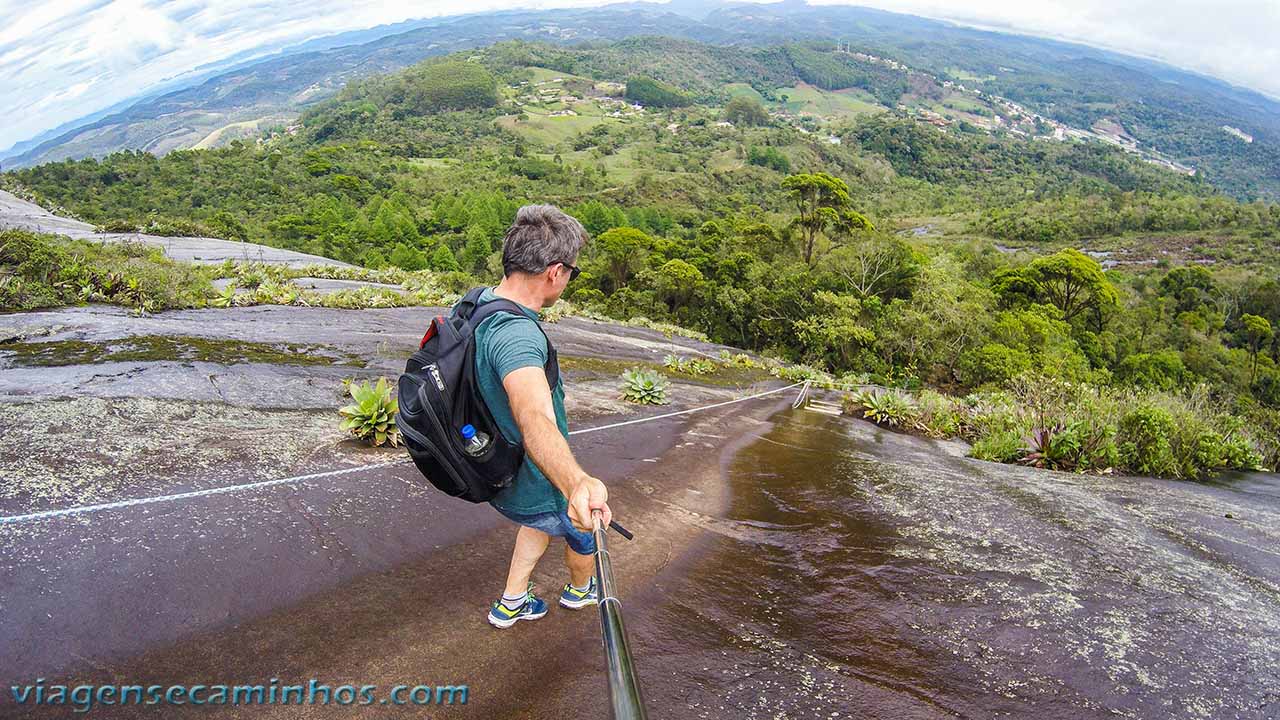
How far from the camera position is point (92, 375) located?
6.13 metres

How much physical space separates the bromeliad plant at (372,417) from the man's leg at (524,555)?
3.07 m

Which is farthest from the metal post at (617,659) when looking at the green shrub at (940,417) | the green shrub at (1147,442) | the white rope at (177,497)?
the green shrub at (940,417)

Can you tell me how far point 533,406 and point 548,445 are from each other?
0.18 m

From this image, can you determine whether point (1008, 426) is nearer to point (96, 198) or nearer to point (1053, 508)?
point (1053, 508)

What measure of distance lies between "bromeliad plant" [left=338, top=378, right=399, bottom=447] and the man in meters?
3.04

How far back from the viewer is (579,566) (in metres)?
3.46

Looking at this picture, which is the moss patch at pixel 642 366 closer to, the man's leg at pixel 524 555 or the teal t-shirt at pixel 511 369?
the man's leg at pixel 524 555

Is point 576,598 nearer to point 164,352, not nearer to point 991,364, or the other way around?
point 164,352

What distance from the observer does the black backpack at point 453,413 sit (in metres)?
2.69

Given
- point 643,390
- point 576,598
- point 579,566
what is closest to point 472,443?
point 579,566

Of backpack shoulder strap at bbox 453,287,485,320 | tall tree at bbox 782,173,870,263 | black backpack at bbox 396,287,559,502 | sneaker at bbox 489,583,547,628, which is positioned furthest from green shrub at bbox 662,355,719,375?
tall tree at bbox 782,173,870,263

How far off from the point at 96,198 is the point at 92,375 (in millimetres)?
93735

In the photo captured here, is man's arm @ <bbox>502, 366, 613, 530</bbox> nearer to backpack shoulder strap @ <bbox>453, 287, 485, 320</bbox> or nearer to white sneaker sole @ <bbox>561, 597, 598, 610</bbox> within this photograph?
backpack shoulder strap @ <bbox>453, 287, 485, 320</bbox>

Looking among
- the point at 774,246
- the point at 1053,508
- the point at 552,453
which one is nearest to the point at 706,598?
the point at 552,453
